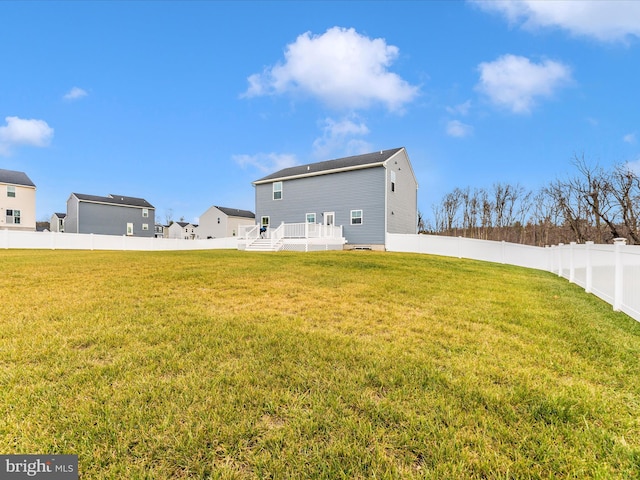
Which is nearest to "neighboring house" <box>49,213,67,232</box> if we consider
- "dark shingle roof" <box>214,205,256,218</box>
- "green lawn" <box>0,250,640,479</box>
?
"dark shingle roof" <box>214,205,256,218</box>

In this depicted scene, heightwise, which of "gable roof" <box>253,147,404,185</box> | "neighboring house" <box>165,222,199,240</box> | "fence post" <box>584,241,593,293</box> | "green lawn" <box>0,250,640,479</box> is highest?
"gable roof" <box>253,147,404,185</box>

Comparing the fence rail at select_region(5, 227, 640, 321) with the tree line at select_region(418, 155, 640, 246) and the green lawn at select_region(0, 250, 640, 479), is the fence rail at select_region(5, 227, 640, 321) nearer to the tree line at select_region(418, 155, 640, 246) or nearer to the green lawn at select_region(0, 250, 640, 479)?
the green lawn at select_region(0, 250, 640, 479)

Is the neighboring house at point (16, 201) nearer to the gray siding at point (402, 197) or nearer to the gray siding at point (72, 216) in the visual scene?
the gray siding at point (72, 216)

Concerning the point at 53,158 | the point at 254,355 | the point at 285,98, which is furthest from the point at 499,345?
the point at 53,158

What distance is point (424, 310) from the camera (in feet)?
15.4

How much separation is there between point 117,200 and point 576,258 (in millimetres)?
41970

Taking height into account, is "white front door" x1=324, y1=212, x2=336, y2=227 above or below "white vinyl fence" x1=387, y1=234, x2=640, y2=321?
above

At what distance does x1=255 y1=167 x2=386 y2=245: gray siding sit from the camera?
19500mm

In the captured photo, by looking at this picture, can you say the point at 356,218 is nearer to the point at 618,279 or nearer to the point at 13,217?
the point at 618,279

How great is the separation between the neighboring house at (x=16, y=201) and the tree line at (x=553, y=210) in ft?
142

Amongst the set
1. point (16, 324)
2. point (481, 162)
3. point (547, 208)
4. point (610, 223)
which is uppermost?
point (481, 162)

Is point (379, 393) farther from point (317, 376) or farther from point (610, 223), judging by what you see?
point (610, 223)

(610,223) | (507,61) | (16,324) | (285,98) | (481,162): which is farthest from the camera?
(481,162)

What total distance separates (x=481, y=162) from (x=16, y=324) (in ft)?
102
